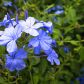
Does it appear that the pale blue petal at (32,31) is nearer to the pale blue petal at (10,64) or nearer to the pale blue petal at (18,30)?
the pale blue petal at (18,30)

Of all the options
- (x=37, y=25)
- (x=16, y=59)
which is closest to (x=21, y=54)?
(x=16, y=59)

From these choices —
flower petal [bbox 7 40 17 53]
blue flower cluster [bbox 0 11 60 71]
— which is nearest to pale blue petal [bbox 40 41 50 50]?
blue flower cluster [bbox 0 11 60 71]

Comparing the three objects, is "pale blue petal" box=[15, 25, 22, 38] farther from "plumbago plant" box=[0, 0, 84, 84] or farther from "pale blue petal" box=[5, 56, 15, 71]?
"pale blue petal" box=[5, 56, 15, 71]

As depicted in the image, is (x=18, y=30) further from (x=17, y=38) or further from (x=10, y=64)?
(x=10, y=64)

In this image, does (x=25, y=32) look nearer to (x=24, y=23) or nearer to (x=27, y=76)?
(x=24, y=23)

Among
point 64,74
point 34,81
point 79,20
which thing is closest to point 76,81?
point 64,74

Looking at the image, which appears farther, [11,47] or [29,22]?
[29,22]

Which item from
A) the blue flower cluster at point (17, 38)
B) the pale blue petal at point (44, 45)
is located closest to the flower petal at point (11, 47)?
the blue flower cluster at point (17, 38)
